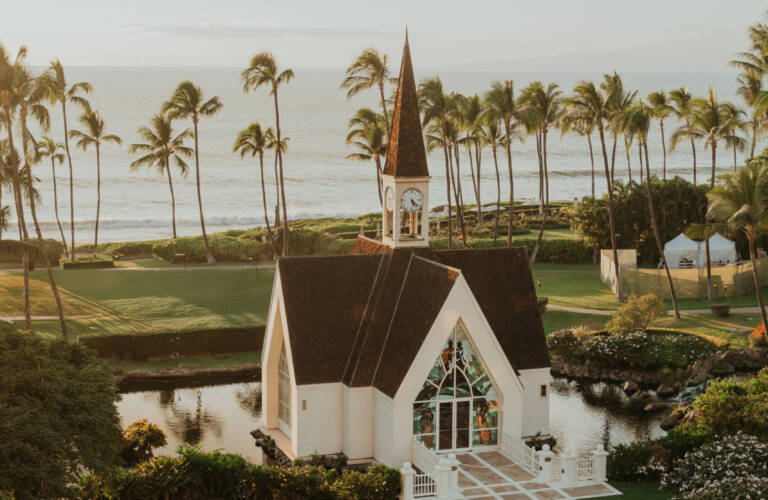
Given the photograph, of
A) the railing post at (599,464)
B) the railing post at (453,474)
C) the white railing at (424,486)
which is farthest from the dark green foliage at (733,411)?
the white railing at (424,486)

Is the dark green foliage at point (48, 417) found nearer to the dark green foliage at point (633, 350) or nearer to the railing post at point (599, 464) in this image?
the railing post at point (599, 464)

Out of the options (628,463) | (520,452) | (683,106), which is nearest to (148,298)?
(520,452)

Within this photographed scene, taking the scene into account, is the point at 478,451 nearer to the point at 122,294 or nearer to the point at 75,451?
the point at 75,451

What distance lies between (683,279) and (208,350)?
28.8m

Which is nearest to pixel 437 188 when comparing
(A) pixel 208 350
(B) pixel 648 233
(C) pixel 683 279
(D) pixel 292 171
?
(D) pixel 292 171

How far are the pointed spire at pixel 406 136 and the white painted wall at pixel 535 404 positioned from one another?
8.48 m

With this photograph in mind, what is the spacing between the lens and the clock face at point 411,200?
1467 inches

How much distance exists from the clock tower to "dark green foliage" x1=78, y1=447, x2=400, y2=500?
9.71 meters

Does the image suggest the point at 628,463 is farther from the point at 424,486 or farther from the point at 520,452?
the point at 424,486

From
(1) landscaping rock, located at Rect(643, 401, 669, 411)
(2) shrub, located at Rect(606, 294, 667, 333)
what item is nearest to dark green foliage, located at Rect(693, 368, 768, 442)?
(1) landscaping rock, located at Rect(643, 401, 669, 411)

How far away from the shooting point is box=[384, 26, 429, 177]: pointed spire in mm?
37250

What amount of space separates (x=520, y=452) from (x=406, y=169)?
10.9 meters

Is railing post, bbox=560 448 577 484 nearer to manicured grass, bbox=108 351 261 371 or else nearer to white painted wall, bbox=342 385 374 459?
white painted wall, bbox=342 385 374 459

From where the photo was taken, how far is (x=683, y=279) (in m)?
60.8
